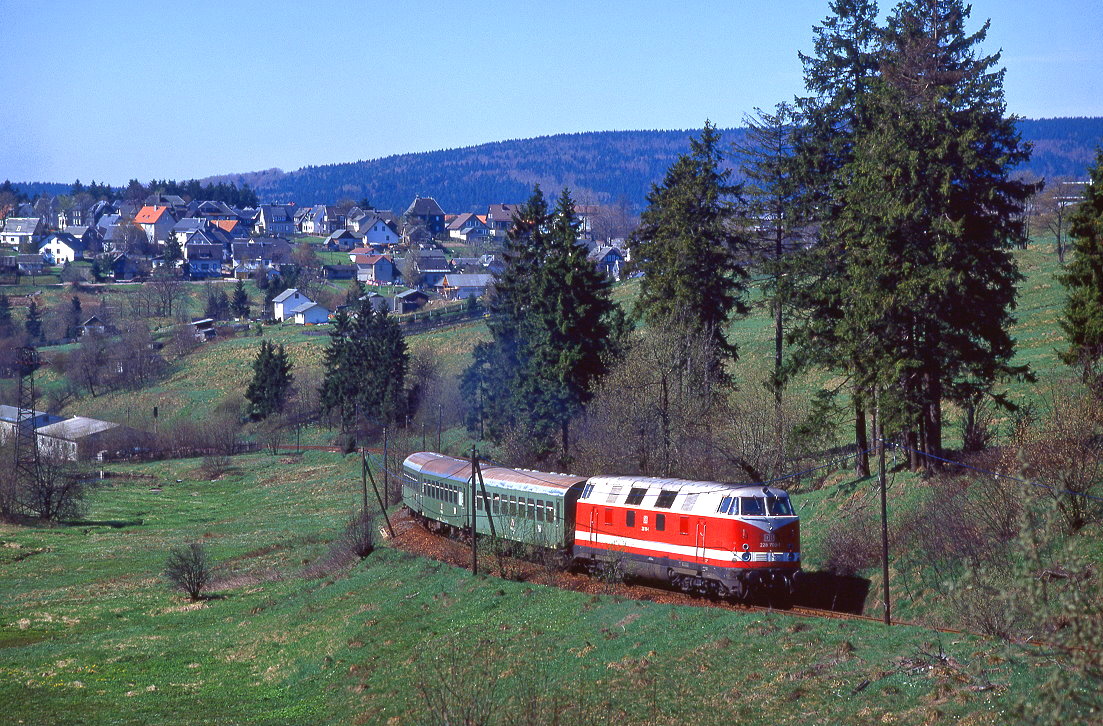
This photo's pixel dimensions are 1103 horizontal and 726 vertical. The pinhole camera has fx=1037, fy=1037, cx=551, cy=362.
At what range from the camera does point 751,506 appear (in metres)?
26.6

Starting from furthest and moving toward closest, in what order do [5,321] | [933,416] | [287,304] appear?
[287,304] → [5,321] → [933,416]

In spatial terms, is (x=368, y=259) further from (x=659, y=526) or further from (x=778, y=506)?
(x=778, y=506)

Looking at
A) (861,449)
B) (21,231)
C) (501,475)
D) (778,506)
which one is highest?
(21,231)

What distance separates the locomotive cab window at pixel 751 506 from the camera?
26562 millimetres

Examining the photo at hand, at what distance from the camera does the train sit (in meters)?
26.5

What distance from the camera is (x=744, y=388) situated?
178 feet

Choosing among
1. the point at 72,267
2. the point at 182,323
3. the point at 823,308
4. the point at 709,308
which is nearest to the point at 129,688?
the point at 823,308

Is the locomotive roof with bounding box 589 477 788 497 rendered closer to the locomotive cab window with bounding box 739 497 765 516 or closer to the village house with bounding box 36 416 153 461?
the locomotive cab window with bounding box 739 497 765 516

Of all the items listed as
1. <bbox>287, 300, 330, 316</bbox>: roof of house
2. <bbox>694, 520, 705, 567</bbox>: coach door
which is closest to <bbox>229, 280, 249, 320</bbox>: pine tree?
<bbox>287, 300, 330, 316</bbox>: roof of house

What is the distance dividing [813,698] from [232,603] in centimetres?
2769

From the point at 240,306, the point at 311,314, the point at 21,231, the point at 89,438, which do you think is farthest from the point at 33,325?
the point at 21,231

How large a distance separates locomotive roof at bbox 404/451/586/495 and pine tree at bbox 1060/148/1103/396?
16.9 metres

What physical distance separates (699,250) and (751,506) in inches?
801

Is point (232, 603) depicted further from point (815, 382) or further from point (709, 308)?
point (815, 382)
